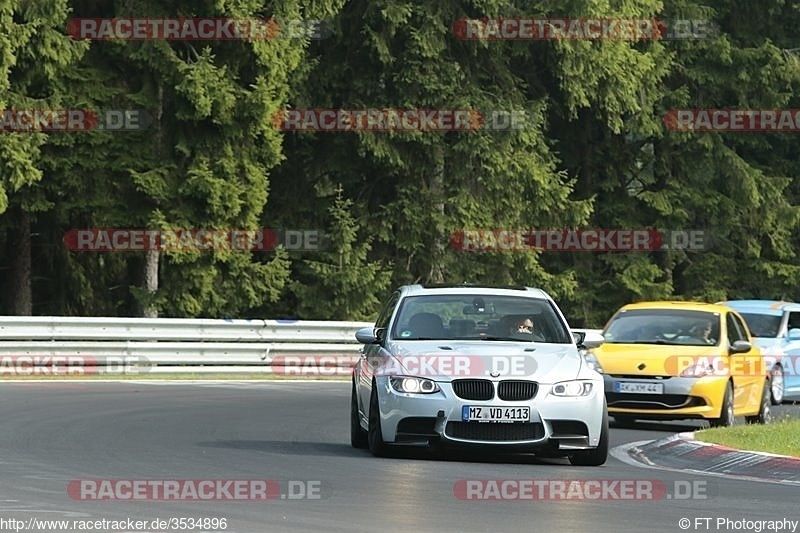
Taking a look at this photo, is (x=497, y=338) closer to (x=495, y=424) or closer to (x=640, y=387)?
(x=495, y=424)

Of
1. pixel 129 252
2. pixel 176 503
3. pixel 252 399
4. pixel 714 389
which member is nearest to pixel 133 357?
pixel 252 399

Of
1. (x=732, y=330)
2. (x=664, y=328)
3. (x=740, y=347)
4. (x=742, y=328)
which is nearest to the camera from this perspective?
(x=740, y=347)

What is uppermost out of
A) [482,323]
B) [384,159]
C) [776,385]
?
[384,159]

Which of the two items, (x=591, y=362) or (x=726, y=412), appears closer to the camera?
(x=591, y=362)

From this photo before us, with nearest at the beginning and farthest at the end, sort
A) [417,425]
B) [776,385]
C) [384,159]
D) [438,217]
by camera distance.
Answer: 1. [417,425]
2. [776,385]
3. [384,159]
4. [438,217]

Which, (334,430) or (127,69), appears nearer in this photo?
(334,430)

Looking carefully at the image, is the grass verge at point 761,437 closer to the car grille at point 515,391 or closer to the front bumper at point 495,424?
the front bumper at point 495,424

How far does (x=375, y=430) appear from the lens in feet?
51.5

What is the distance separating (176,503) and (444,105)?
2789 cm

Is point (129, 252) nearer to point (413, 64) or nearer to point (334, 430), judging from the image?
point (413, 64)

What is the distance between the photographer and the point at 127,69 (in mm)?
35500

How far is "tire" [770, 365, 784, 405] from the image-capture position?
27.4 meters

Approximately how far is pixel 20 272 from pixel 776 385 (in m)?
16.7

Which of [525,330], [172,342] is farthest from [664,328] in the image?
[172,342]
